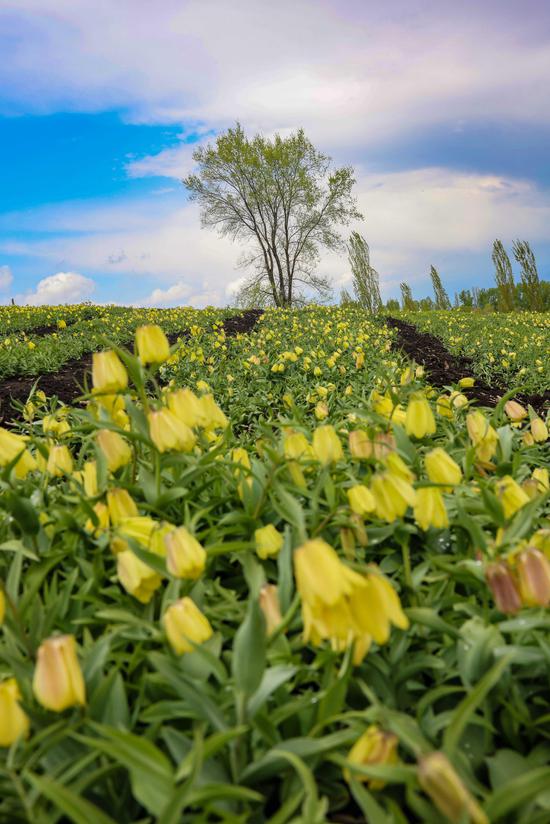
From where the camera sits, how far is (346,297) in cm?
3775

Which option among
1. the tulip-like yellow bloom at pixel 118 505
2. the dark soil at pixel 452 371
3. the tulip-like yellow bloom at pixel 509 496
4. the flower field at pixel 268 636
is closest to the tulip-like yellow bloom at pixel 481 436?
the flower field at pixel 268 636

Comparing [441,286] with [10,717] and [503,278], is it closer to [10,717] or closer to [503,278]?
[503,278]

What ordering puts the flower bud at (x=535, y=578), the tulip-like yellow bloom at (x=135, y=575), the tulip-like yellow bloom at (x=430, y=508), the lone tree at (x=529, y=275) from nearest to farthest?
the flower bud at (x=535, y=578), the tulip-like yellow bloom at (x=135, y=575), the tulip-like yellow bloom at (x=430, y=508), the lone tree at (x=529, y=275)

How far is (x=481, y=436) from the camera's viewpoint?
4.38 feet

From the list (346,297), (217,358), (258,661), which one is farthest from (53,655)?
(346,297)

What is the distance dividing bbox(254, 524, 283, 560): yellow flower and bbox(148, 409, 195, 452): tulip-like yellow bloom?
0.22m

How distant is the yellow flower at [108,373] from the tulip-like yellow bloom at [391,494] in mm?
530

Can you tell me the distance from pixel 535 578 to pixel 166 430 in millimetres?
628

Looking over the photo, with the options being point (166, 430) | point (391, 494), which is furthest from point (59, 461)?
point (391, 494)

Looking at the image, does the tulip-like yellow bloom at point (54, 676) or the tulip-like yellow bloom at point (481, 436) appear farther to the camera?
the tulip-like yellow bloom at point (481, 436)

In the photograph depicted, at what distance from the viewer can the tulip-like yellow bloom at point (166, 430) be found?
106 centimetres

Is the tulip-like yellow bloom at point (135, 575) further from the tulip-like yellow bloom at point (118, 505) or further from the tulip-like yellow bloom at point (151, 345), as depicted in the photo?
the tulip-like yellow bloom at point (151, 345)

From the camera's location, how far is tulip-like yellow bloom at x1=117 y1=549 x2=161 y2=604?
0.92 meters

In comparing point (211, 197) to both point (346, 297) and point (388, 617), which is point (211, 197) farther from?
point (388, 617)
